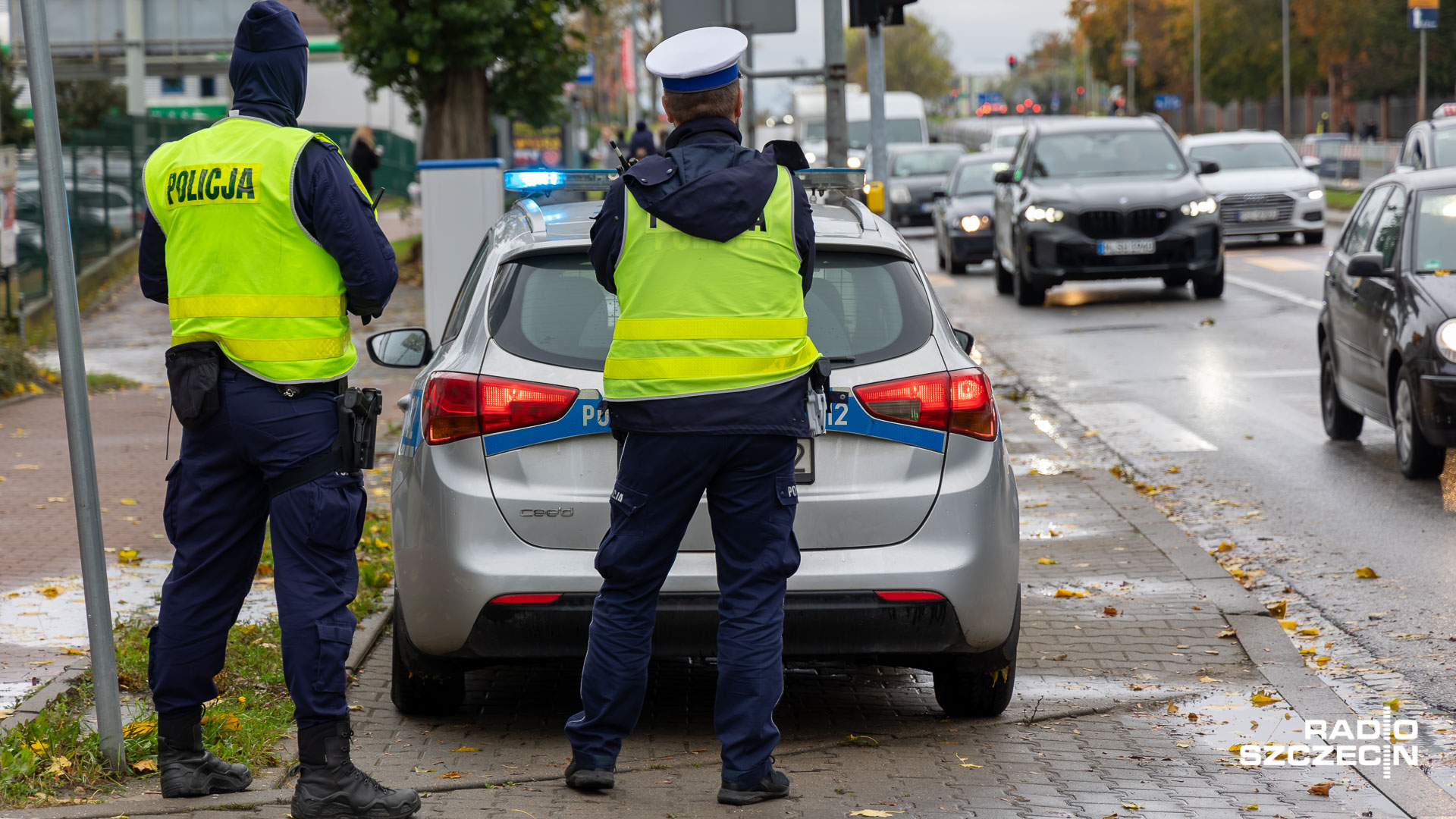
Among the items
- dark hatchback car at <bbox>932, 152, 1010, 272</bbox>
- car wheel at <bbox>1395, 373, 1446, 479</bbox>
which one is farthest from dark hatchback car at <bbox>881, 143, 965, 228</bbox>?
car wheel at <bbox>1395, 373, 1446, 479</bbox>

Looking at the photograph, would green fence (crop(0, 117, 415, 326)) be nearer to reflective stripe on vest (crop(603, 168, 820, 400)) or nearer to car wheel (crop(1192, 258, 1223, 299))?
car wheel (crop(1192, 258, 1223, 299))

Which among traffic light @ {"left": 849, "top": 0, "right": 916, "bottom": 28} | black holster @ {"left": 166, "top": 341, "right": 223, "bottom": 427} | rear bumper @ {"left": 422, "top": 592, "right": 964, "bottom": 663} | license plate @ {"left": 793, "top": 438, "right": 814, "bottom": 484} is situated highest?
traffic light @ {"left": 849, "top": 0, "right": 916, "bottom": 28}

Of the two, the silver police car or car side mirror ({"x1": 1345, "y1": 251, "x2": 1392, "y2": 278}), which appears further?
car side mirror ({"x1": 1345, "y1": 251, "x2": 1392, "y2": 278})

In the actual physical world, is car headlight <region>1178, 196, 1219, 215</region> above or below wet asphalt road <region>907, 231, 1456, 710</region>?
above

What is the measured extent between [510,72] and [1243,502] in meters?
15.7

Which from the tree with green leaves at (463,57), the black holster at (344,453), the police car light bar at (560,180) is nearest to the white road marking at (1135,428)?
the police car light bar at (560,180)

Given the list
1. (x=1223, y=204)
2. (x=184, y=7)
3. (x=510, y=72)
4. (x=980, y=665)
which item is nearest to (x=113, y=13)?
(x=184, y=7)

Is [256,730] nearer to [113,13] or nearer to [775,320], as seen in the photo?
[775,320]

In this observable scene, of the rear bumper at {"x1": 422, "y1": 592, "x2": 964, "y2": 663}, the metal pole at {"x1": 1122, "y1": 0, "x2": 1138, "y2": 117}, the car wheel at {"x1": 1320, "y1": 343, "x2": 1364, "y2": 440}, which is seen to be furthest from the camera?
the metal pole at {"x1": 1122, "y1": 0, "x2": 1138, "y2": 117}

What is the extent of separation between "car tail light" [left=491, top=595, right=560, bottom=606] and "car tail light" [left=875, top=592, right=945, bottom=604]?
885 mm

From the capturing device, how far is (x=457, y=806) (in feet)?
15.1

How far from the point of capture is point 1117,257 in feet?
63.0

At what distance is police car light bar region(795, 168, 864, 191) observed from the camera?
5641mm

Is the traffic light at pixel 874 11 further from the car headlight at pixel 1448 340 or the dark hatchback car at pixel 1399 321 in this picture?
the car headlight at pixel 1448 340
